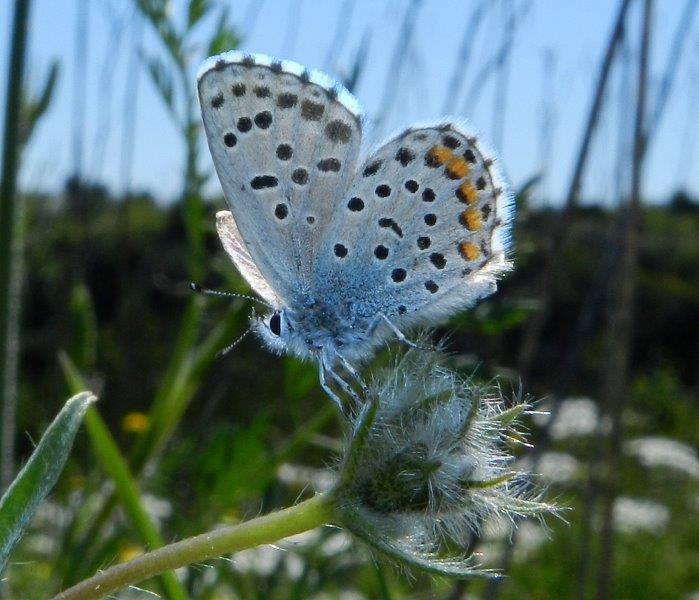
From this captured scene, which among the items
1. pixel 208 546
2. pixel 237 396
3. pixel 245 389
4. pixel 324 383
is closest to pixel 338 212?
pixel 324 383

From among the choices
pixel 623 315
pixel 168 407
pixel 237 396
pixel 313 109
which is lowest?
pixel 237 396

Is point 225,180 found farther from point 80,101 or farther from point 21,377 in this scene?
point 21,377

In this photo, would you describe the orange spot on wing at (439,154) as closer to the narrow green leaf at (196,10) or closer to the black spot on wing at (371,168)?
the black spot on wing at (371,168)

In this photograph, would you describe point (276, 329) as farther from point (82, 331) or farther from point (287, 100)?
point (82, 331)

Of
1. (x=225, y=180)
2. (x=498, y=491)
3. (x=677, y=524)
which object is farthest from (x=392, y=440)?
(x=677, y=524)

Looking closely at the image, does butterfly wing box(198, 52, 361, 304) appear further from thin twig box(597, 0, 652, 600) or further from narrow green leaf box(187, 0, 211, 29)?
thin twig box(597, 0, 652, 600)

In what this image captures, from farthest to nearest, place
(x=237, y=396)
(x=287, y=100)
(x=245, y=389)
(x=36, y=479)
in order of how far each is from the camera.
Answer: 1. (x=237, y=396)
2. (x=245, y=389)
3. (x=287, y=100)
4. (x=36, y=479)

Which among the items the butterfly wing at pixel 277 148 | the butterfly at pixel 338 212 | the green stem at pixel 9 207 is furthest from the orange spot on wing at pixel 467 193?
the green stem at pixel 9 207
